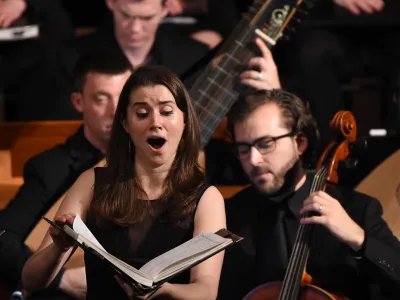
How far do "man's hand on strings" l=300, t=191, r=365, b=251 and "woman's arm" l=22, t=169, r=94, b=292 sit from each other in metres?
0.60

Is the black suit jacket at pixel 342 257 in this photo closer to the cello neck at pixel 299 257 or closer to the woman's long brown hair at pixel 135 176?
the cello neck at pixel 299 257

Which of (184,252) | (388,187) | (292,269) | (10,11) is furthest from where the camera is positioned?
(10,11)

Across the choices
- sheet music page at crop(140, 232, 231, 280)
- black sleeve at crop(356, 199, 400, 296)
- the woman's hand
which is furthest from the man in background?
sheet music page at crop(140, 232, 231, 280)

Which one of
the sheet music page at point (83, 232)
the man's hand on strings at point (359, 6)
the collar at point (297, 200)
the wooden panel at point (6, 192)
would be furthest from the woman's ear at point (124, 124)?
the man's hand on strings at point (359, 6)

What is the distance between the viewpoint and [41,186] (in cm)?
307

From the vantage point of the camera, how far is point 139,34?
3504mm

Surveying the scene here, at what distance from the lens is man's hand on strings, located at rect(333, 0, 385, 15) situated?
3402mm

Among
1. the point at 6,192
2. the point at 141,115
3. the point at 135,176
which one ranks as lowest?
the point at 6,192

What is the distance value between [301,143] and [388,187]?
1.10 feet

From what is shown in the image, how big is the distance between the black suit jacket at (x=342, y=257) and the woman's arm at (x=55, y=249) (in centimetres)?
63

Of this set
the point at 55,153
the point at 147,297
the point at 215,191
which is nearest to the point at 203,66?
the point at 55,153

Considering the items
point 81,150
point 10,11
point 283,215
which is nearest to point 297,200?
point 283,215

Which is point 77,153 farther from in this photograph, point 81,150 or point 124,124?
point 124,124

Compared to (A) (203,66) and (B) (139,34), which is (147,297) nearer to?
(A) (203,66)
